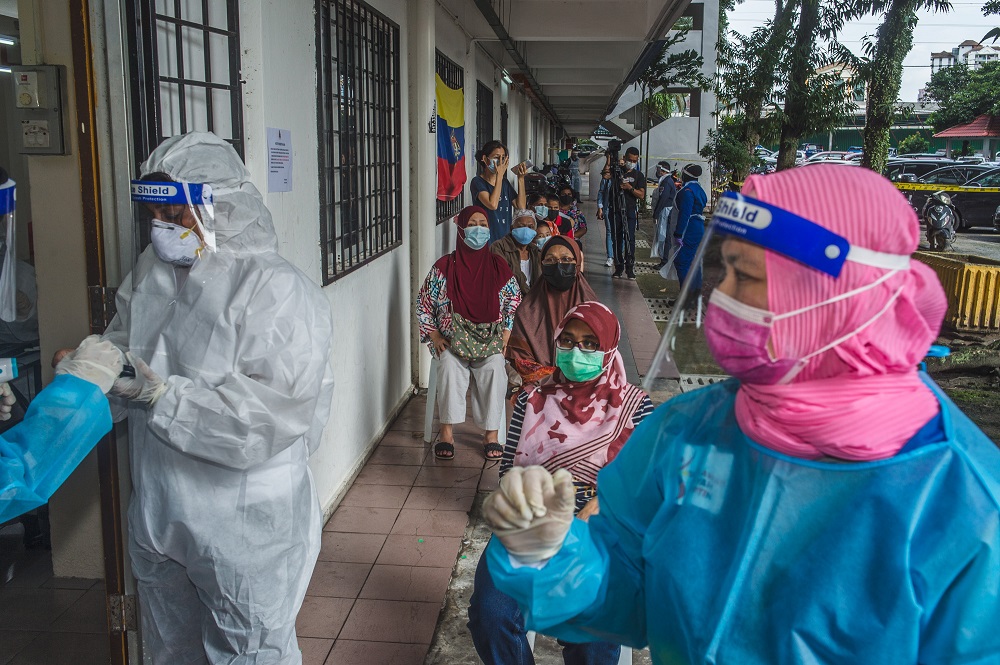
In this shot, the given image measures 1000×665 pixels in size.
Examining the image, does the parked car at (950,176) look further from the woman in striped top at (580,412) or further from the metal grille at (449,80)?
the woman in striped top at (580,412)

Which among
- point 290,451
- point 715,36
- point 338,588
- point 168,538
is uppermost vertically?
point 715,36

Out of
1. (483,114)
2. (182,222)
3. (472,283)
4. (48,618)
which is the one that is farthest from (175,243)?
(483,114)

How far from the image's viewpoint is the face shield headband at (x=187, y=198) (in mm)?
2424

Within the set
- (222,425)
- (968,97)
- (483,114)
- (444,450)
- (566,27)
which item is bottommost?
(444,450)

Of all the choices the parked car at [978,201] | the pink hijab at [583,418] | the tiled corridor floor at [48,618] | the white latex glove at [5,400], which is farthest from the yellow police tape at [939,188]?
the white latex glove at [5,400]

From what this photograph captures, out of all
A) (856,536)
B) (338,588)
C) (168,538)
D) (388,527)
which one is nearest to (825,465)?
(856,536)

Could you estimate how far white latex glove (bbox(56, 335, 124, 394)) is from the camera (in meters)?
2.22

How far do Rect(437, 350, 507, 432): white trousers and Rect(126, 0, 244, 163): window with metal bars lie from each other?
244cm

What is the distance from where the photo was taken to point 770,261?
1.35m

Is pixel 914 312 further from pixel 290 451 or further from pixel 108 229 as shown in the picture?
pixel 108 229

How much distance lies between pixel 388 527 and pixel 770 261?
3423 millimetres

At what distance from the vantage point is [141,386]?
2328 mm

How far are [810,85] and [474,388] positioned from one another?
12.2 m

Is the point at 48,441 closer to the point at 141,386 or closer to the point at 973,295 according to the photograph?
the point at 141,386
